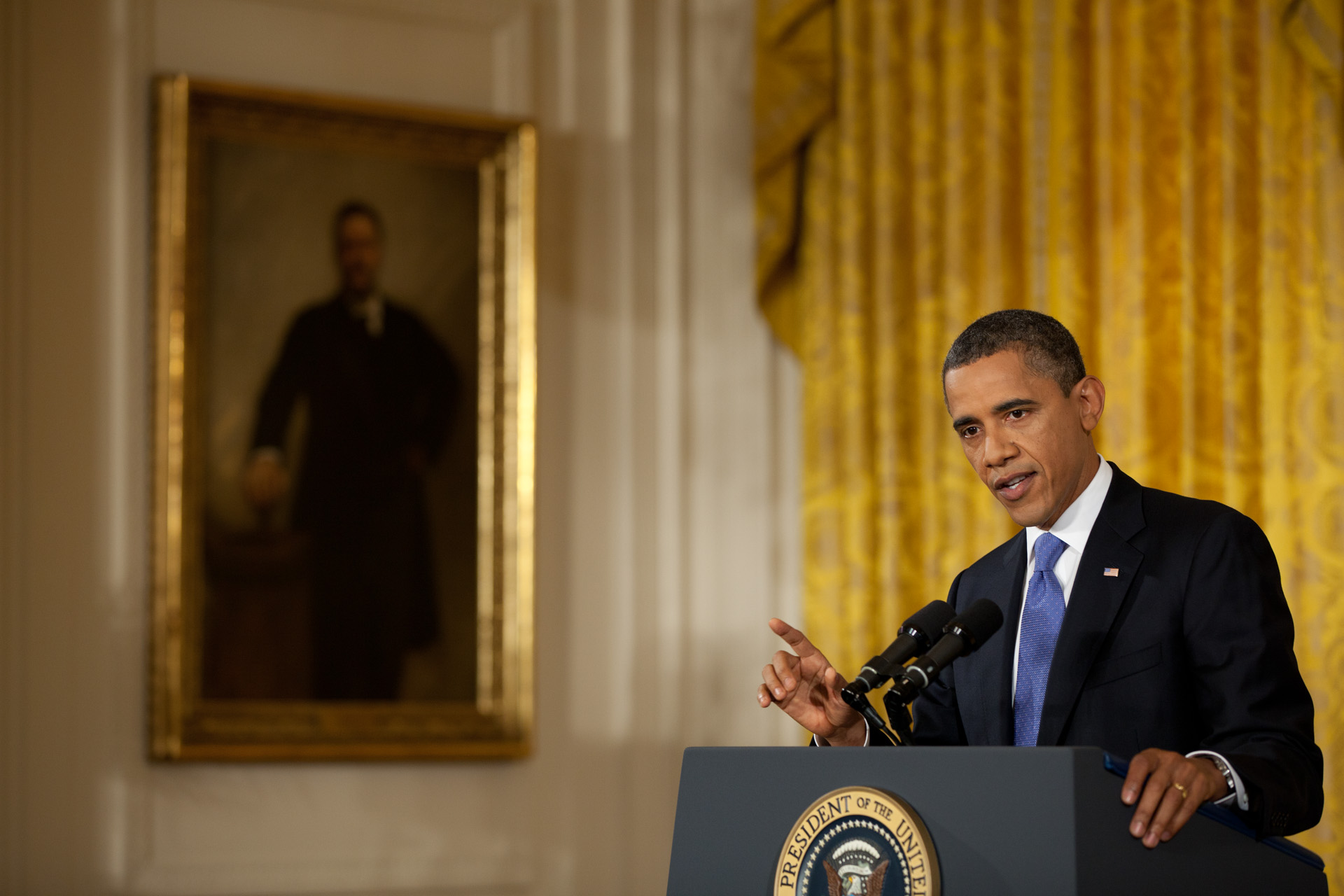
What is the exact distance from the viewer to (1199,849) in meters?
1.75

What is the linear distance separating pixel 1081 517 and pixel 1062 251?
6.71 feet

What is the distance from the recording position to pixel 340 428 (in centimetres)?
456

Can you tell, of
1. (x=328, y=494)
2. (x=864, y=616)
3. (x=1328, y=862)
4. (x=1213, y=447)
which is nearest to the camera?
(x=1328, y=862)

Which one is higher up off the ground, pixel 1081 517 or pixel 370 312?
pixel 370 312

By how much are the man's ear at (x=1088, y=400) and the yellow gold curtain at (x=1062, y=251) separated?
1.45m

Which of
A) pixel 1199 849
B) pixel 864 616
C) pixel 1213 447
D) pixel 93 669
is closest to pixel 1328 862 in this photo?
pixel 1213 447

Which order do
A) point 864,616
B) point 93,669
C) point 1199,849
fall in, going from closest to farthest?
point 1199,849 → point 93,669 → point 864,616

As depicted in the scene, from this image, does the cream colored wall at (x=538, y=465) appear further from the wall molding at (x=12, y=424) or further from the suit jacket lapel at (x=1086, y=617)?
the suit jacket lapel at (x=1086, y=617)

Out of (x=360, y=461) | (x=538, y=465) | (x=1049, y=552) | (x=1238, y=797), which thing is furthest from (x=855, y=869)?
(x=538, y=465)

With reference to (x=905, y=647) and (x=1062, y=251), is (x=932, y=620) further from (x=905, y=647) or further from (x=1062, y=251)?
(x=1062, y=251)

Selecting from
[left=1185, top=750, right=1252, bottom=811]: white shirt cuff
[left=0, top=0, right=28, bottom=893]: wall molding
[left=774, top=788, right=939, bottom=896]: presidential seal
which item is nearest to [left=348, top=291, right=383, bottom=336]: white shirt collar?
[left=0, top=0, right=28, bottom=893]: wall molding

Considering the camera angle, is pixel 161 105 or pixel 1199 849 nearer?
pixel 1199 849

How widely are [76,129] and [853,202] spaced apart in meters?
2.50

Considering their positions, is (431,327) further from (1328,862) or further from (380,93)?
(1328,862)
